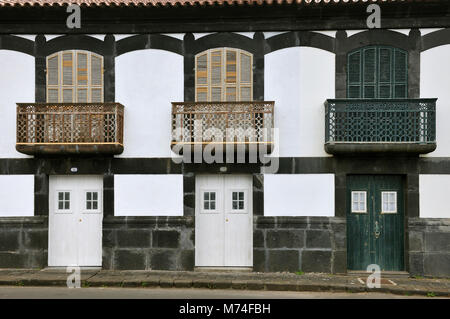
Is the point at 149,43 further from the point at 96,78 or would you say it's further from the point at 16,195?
the point at 16,195

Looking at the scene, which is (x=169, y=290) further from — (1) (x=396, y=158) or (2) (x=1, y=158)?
(1) (x=396, y=158)

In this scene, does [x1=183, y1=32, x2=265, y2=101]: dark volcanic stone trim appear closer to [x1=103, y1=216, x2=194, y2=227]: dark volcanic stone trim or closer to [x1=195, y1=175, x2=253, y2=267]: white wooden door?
[x1=195, y1=175, x2=253, y2=267]: white wooden door

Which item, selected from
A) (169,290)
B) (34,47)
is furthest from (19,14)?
(169,290)

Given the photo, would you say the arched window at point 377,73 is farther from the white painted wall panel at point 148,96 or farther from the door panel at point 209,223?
the white painted wall panel at point 148,96

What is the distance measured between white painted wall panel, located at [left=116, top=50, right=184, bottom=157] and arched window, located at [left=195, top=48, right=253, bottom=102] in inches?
21.4

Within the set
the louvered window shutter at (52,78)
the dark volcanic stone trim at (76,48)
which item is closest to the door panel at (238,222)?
the dark volcanic stone trim at (76,48)

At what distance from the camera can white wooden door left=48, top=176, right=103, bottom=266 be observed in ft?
33.4

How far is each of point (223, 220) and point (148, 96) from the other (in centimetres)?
394

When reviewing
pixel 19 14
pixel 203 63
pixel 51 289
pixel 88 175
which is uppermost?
pixel 19 14

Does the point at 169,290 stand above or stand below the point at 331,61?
below

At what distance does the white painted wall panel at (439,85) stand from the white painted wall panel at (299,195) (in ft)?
9.42
